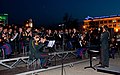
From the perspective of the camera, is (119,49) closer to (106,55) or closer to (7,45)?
(106,55)

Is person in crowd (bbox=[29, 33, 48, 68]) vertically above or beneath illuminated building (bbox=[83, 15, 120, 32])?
beneath

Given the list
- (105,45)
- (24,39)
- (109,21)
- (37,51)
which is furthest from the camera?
(109,21)

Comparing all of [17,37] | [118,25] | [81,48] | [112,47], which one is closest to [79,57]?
[81,48]

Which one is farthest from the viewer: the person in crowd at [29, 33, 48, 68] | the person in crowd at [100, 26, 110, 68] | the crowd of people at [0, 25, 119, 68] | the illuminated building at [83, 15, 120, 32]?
the illuminated building at [83, 15, 120, 32]

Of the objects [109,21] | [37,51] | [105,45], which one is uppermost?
[109,21]

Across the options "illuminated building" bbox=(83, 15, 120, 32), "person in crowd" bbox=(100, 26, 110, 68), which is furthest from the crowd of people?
"illuminated building" bbox=(83, 15, 120, 32)

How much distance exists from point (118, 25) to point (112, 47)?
6407 centimetres

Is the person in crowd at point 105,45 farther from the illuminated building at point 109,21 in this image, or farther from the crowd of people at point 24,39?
the illuminated building at point 109,21

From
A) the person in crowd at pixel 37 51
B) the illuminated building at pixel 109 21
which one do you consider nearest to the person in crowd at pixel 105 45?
the person in crowd at pixel 37 51

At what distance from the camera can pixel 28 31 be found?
36.9 ft

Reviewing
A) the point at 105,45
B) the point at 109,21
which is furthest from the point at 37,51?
the point at 109,21

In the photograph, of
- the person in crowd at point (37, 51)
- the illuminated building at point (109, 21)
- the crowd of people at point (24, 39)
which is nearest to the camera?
the person in crowd at point (37, 51)

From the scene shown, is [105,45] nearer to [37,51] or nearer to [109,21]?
[37,51]

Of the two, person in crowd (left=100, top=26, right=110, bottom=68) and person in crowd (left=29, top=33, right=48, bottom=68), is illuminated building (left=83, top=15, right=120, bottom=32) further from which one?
person in crowd (left=29, top=33, right=48, bottom=68)
